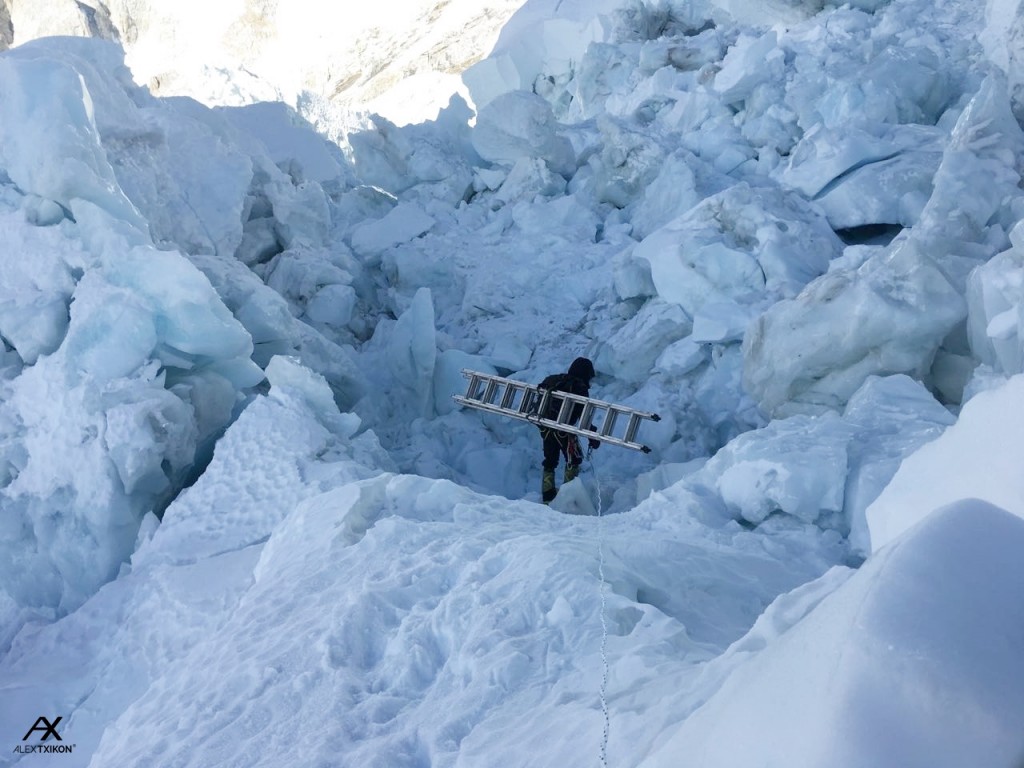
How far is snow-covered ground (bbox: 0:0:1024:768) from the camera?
1.77 m

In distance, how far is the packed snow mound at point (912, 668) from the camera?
Result: 41.8 inches

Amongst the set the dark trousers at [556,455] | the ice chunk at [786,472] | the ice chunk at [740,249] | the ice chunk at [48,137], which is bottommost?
the dark trousers at [556,455]

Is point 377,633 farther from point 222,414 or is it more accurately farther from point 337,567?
point 222,414

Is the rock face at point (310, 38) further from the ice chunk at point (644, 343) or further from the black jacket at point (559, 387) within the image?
the black jacket at point (559, 387)

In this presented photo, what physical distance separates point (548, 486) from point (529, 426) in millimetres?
997

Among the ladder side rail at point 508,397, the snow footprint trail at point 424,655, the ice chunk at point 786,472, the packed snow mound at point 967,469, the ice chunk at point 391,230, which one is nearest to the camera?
the packed snow mound at point 967,469

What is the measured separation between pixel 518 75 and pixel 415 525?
10636mm

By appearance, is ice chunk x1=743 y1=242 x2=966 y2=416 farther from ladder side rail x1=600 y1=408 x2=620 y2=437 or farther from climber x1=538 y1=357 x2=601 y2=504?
climber x1=538 y1=357 x2=601 y2=504

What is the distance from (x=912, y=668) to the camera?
3.61ft

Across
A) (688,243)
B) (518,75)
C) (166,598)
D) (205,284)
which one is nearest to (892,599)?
(166,598)

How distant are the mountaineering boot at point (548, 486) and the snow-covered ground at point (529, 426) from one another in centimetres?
25

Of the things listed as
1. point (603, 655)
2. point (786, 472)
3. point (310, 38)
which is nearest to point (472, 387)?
point (786, 472)

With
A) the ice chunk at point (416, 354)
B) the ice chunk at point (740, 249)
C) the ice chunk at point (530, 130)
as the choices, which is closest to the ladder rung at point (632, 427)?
the ice chunk at point (740, 249)

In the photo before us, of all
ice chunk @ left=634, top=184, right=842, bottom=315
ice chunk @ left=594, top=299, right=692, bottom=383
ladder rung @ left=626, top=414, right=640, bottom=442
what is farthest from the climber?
ice chunk @ left=634, top=184, right=842, bottom=315
